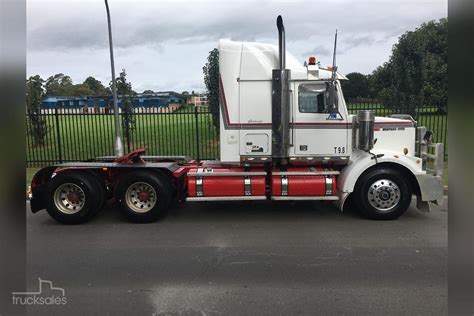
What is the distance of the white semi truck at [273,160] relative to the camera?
667cm

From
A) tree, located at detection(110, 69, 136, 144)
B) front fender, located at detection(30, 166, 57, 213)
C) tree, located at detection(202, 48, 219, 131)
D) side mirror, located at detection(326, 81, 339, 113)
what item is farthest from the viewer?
tree, located at detection(110, 69, 136, 144)

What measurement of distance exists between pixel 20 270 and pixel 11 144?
0.53m

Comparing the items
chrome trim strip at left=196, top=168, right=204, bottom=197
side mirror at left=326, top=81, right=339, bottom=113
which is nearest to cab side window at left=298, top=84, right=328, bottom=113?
side mirror at left=326, top=81, right=339, bottom=113

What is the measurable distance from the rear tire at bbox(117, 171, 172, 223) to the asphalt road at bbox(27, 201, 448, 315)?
0.20 meters

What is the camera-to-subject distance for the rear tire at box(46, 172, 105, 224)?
6.72m

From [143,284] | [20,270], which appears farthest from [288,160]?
[20,270]

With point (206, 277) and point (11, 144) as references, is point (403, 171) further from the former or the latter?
point (11, 144)

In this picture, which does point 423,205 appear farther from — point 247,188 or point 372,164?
point 247,188

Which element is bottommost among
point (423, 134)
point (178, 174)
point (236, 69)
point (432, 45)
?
point (178, 174)

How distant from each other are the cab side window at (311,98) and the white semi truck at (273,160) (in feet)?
0.06

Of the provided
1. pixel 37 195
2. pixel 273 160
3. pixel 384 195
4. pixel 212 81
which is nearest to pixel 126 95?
pixel 212 81

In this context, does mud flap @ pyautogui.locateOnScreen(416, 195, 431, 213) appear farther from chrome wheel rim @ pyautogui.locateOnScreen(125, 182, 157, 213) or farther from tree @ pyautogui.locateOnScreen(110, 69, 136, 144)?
tree @ pyautogui.locateOnScreen(110, 69, 136, 144)

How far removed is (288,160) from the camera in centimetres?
706

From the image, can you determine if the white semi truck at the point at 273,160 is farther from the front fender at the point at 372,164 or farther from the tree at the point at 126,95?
the tree at the point at 126,95
